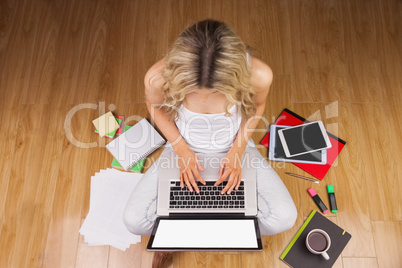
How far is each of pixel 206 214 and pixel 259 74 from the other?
59cm

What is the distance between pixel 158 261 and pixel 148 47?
1.20 meters

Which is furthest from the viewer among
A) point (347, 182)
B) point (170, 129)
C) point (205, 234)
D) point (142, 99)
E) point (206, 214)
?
point (142, 99)

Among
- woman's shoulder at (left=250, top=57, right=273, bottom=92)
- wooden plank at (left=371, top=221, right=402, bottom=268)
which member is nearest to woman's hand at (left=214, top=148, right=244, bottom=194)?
woman's shoulder at (left=250, top=57, right=273, bottom=92)

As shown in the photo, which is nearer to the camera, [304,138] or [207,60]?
[207,60]

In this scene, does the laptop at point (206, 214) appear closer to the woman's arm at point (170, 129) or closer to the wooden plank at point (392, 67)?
the woman's arm at point (170, 129)

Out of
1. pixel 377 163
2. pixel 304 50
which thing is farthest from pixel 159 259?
pixel 304 50

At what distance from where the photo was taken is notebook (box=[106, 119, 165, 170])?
1672 millimetres

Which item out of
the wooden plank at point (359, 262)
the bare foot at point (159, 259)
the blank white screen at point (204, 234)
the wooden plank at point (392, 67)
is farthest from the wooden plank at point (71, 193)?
the wooden plank at point (392, 67)

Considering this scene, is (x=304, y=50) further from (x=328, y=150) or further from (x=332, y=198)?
(x=332, y=198)

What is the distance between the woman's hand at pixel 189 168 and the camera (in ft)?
4.39

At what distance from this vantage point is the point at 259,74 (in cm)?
123

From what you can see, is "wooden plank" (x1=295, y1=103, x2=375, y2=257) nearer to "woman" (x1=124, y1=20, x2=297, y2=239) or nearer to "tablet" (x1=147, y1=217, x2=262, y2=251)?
"woman" (x1=124, y1=20, x2=297, y2=239)

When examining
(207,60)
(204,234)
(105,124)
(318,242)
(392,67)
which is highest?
(392,67)

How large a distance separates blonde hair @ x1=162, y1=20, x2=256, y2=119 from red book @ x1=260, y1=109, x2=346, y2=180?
767 mm
